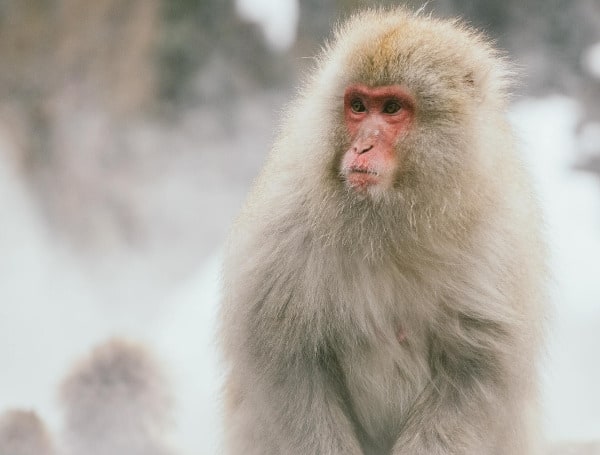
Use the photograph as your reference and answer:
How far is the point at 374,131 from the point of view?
3102 mm

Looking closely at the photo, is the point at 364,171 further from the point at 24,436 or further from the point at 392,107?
the point at 24,436

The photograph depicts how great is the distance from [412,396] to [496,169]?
917mm

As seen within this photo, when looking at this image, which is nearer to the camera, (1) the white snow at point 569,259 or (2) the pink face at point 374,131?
(2) the pink face at point 374,131

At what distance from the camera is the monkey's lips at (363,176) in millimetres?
3041

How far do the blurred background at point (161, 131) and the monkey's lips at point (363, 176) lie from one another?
4.44m

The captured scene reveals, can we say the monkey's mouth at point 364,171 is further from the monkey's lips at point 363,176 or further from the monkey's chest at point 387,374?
the monkey's chest at point 387,374

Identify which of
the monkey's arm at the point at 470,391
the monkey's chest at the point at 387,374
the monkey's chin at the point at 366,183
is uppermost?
the monkey's chin at the point at 366,183

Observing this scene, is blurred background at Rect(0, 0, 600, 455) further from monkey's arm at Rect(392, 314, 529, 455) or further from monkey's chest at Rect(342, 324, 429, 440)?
monkey's arm at Rect(392, 314, 529, 455)

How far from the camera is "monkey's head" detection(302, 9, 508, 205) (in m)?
3.10

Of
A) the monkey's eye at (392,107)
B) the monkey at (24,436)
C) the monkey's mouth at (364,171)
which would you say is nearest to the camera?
the monkey's mouth at (364,171)

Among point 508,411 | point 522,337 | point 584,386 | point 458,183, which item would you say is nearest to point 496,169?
point 458,183

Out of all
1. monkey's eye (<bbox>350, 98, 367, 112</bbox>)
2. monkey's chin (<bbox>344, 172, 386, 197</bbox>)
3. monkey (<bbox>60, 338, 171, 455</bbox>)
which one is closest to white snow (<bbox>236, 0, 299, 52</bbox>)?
monkey (<bbox>60, 338, 171, 455</bbox>)

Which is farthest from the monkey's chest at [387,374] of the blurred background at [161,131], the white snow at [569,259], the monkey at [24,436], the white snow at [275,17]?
the white snow at [275,17]

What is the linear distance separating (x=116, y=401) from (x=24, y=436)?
1.82ft
